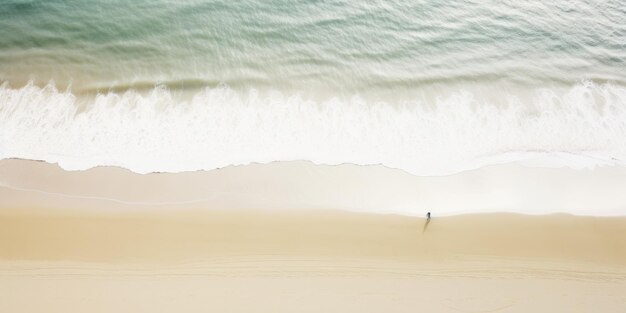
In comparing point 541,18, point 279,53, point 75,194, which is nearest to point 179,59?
point 279,53

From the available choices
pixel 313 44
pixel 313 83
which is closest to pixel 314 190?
pixel 313 83

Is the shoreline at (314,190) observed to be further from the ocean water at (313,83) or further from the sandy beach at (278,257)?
the ocean water at (313,83)

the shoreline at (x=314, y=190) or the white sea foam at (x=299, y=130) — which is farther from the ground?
the white sea foam at (x=299, y=130)

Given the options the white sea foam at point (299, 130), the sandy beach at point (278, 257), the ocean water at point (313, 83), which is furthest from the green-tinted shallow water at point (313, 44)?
the sandy beach at point (278, 257)

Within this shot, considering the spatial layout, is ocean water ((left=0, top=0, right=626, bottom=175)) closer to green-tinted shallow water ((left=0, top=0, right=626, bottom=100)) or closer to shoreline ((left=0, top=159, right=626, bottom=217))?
green-tinted shallow water ((left=0, top=0, right=626, bottom=100))

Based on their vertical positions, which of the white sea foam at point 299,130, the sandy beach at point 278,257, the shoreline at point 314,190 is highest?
the white sea foam at point 299,130

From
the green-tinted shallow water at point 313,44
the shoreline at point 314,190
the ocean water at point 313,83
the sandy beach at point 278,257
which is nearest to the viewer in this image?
the sandy beach at point 278,257

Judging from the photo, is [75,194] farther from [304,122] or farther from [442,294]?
[442,294]

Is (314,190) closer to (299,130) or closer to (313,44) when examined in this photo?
(299,130)
